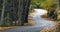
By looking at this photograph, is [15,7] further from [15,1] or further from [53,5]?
[53,5]

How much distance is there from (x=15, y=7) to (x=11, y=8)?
0.56 m

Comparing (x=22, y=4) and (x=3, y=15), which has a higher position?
(x=22, y=4)

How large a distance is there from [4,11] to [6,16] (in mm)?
738

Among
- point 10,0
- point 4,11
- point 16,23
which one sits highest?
point 10,0

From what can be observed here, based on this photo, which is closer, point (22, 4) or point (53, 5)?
point (22, 4)

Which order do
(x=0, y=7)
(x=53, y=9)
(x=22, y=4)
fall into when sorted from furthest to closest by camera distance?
(x=53, y=9) < (x=0, y=7) < (x=22, y=4)

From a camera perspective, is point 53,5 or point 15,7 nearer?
point 15,7

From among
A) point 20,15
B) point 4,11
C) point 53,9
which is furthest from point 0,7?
point 53,9

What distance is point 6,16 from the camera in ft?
74.7

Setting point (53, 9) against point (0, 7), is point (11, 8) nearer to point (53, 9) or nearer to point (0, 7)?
point (0, 7)

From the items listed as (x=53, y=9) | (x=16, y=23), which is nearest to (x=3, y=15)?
(x=16, y=23)

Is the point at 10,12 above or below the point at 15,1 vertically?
below

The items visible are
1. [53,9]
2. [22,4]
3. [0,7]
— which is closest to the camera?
[22,4]

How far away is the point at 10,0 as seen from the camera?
73.4 feet
